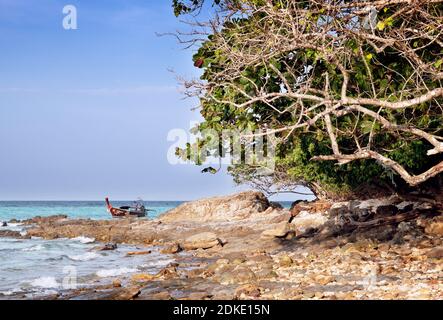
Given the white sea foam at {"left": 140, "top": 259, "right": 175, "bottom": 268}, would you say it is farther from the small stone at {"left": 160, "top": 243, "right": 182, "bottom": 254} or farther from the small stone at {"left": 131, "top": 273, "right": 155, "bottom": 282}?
the small stone at {"left": 131, "top": 273, "right": 155, "bottom": 282}

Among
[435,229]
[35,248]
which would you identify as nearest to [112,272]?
[435,229]

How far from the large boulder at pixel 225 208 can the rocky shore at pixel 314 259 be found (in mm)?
4485

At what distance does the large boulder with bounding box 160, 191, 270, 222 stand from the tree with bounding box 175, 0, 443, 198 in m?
20.8

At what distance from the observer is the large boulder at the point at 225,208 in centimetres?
3539

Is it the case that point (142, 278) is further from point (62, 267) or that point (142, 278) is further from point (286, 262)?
point (62, 267)

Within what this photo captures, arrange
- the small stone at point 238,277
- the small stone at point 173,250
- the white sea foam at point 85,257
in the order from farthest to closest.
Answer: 1. the small stone at point 173,250
2. the white sea foam at point 85,257
3. the small stone at point 238,277

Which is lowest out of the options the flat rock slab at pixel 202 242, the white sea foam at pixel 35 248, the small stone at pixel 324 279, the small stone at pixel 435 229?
the white sea foam at pixel 35 248

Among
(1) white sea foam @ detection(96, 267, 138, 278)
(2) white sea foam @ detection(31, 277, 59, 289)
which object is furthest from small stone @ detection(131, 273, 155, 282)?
(2) white sea foam @ detection(31, 277, 59, 289)

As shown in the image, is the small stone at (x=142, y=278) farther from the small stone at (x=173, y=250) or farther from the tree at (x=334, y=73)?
the small stone at (x=173, y=250)

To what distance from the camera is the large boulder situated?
3539cm

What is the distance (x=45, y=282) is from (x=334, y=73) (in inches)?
477

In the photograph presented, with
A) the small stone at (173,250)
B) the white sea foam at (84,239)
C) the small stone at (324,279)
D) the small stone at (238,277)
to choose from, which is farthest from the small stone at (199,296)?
the white sea foam at (84,239)
